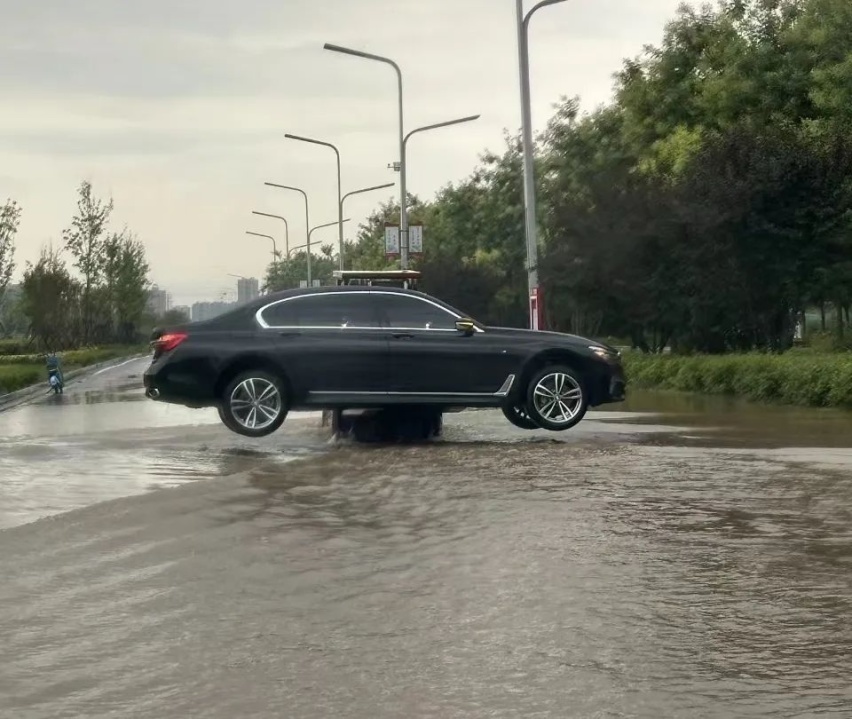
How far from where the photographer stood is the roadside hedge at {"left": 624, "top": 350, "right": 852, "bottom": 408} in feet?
76.5

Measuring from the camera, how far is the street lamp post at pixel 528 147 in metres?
31.0

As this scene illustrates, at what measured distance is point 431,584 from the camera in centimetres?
842

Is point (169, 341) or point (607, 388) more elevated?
point (169, 341)

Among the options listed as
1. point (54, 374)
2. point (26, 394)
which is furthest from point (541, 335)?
point (26, 394)

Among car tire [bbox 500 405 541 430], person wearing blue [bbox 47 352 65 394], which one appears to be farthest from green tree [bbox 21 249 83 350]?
car tire [bbox 500 405 541 430]

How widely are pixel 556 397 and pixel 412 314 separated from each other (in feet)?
5.96

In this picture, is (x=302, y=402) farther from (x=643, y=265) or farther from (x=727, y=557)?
(x=643, y=265)

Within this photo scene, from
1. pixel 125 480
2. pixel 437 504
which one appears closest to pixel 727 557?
pixel 437 504

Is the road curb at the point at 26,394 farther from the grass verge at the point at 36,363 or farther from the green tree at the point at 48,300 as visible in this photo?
the green tree at the point at 48,300

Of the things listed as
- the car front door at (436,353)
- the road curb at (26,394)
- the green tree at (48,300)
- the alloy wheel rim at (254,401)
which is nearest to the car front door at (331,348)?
the car front door at (436,353)

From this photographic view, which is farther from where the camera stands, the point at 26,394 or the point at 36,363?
the point at 36,363

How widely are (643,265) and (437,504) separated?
2383 centimetres

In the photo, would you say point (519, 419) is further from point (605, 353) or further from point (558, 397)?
point (605, 353)

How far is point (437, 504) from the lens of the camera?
11.6 metres
